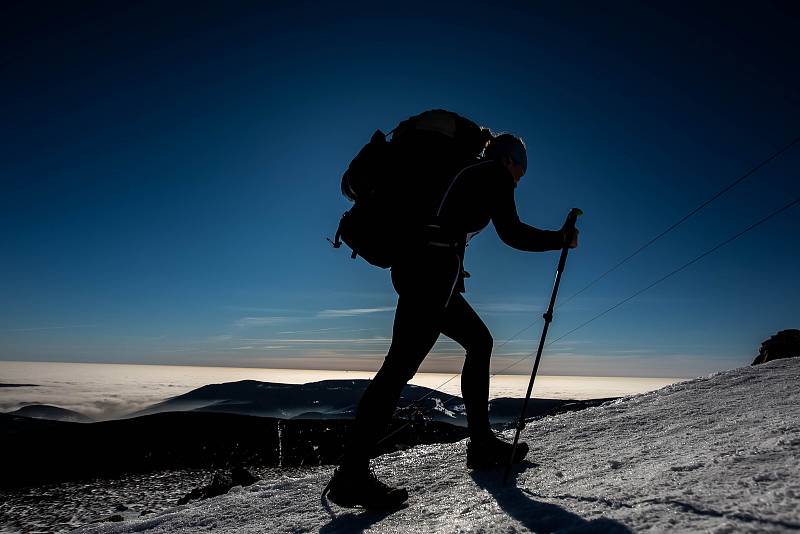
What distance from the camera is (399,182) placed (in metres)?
3.04

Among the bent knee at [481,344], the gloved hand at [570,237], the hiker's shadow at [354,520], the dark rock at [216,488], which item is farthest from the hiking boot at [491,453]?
the dark rock at [216,488]

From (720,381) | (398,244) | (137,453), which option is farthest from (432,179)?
(137,453)

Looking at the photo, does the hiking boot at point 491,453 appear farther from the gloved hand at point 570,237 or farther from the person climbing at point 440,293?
the gloved hand at point 570,237

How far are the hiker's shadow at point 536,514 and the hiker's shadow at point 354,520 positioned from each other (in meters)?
0.64

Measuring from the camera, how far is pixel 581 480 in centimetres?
259

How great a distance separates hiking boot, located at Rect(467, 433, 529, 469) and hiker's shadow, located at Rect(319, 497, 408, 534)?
0.83 meters

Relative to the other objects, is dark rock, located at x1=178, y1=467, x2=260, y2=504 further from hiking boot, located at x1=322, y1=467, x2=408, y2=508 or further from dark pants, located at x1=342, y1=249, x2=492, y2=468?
dark pants, located at x1=342, y1=249, x2=492, y2=468

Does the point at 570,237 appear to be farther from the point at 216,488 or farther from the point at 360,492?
the point at 216,488

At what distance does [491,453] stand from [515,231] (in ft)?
5.69

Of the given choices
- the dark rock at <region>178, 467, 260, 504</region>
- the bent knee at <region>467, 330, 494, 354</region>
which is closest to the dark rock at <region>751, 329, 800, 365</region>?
the bent knee at <region>467, 330, 494, 354</region>

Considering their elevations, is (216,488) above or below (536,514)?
below

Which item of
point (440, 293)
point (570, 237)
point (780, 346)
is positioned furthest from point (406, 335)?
point (780, 346)

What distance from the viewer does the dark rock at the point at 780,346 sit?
29.7ft

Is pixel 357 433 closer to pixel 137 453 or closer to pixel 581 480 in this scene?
pixel 581 480
